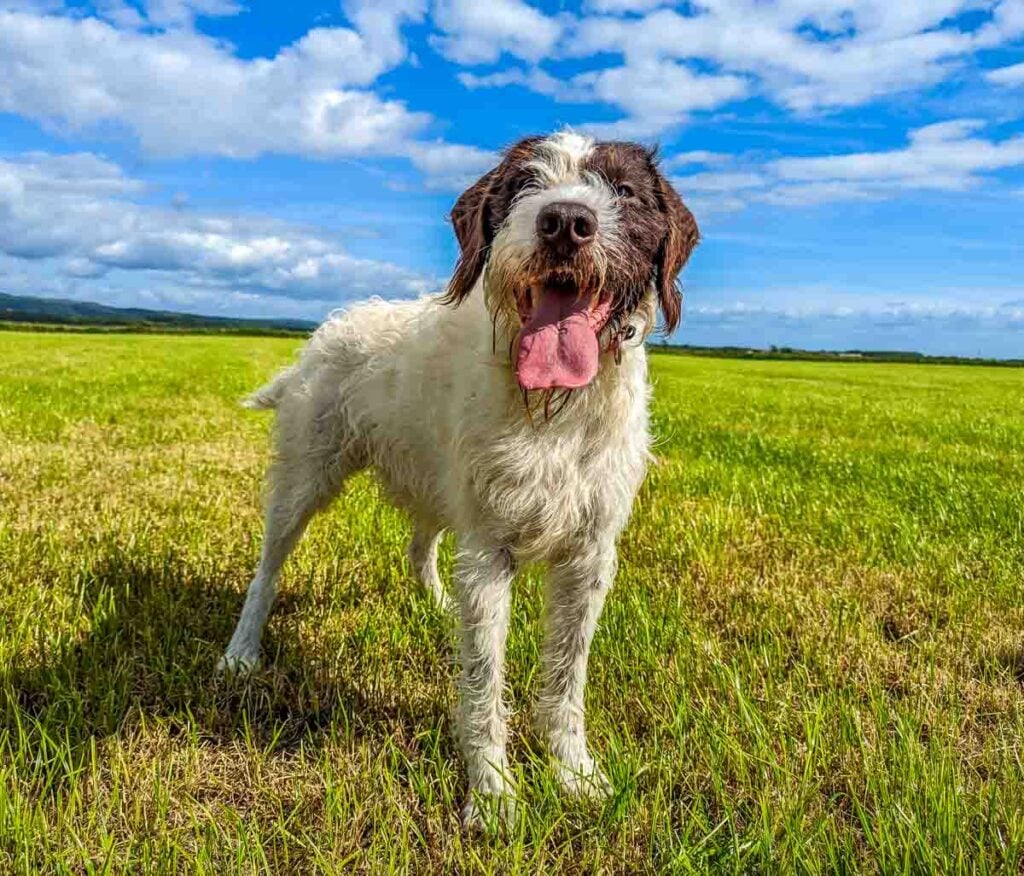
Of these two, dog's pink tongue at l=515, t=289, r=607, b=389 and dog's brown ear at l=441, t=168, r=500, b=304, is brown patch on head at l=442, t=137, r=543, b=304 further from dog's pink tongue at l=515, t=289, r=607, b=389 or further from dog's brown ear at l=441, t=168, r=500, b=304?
dog's pink tongue at l=515, t=289, r=607, b=389

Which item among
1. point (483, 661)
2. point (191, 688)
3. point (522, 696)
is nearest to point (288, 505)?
point (191, 688)

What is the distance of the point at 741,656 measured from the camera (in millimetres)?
4238

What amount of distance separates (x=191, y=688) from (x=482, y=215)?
2.49m

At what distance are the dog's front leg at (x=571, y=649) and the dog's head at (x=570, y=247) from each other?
3.09 ft

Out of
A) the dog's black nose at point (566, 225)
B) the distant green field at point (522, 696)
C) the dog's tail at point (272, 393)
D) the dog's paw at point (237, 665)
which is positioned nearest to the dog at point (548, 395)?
the dog's black nose at point (566, 225)

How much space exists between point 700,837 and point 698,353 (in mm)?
75631

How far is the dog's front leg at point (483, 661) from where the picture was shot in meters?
3.28

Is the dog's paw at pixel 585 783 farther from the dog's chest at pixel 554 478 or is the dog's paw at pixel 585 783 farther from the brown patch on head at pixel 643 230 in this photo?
the brown patch on head at pixel 643 230

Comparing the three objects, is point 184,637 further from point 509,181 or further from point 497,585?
point 509,181

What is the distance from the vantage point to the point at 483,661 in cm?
333

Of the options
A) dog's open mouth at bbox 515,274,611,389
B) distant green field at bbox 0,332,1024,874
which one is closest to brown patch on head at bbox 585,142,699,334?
dog's open mouth at bbox 515,274,611,389

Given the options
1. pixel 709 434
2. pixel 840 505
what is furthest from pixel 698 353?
pixel 840 505

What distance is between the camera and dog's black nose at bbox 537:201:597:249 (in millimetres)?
2834

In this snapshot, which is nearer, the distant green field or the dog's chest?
the distant green field
